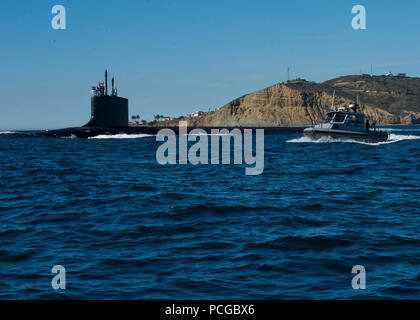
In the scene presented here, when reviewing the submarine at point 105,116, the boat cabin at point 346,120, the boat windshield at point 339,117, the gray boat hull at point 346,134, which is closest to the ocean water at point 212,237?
the gray boat hull at point 346,134

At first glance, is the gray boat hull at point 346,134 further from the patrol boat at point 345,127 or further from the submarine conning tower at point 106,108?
the submarine conning tower at point 106,108

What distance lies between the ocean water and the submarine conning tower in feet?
204

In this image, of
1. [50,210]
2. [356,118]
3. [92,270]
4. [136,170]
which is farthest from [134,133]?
[92,270]

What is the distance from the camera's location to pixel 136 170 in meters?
27.1

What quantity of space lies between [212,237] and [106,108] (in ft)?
246

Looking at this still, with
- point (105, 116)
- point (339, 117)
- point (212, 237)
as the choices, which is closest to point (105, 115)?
point (105, 116)

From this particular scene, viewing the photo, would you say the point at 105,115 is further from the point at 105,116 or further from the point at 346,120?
the point at 346,120

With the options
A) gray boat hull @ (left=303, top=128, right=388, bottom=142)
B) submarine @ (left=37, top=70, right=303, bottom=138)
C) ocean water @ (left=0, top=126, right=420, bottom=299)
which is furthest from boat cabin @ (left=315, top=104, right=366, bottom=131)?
submarine @ (left=37, top=70, right=303, bottom=138)

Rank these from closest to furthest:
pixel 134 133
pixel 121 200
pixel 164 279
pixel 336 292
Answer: pixel 336 292, pixel 164 279, pixel 121 200, pixel 134 133

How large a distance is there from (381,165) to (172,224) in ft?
65.0

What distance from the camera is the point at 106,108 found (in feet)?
272

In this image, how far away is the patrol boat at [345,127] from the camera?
169 ft

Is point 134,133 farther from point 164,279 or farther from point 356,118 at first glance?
point 164,279

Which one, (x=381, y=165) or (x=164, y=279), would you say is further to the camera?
(x=381, y=165)
